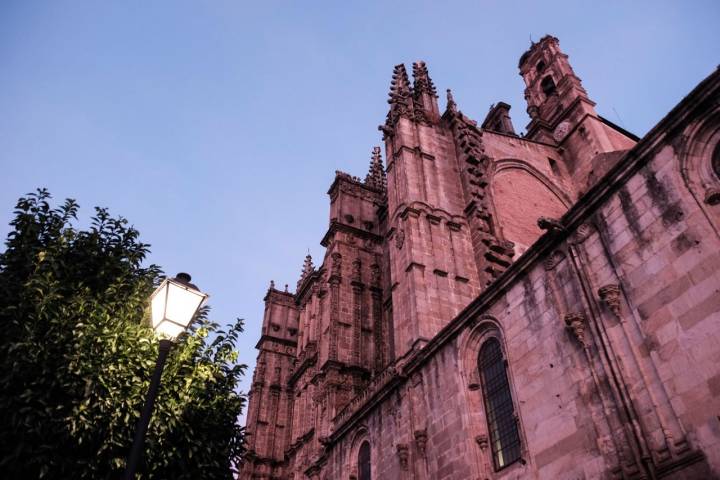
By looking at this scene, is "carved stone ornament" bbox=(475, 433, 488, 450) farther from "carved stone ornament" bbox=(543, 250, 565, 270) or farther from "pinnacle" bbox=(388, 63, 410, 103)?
"pinnacle" bbox=(388, 63, 410, 103)

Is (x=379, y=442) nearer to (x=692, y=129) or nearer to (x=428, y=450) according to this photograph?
(x=428, y=450)

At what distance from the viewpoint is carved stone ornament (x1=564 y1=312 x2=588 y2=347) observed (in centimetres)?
1048

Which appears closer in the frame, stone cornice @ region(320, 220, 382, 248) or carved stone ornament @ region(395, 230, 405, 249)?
carved stone ornament @ region(395, 230, 405, 249)

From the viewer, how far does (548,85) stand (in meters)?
35.2

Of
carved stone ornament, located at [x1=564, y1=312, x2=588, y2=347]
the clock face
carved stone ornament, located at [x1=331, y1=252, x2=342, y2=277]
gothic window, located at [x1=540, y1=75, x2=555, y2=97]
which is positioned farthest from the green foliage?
gothic window, located at [x1=540, y1=75, x2=555, y2=97]

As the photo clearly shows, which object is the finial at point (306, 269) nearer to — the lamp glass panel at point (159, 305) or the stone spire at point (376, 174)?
the stone spire at point (376, 174)

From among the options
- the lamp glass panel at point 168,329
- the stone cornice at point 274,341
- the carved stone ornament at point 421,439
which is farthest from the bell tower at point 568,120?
the stone cornice at point 274,341

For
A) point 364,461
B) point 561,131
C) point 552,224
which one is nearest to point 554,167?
point 561,131

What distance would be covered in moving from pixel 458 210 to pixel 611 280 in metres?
12.0

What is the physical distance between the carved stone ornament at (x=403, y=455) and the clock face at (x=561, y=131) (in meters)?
21.2

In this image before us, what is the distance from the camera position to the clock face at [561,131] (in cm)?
3038

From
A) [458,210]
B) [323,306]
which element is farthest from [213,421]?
[323,306]

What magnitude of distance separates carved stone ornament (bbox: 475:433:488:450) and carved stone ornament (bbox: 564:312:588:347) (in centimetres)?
381

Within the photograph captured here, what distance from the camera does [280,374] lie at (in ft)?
130
